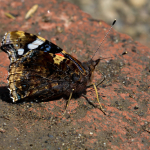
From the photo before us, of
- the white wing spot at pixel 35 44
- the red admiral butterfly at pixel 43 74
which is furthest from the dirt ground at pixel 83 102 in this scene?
the white wing spot at pixel 35 44

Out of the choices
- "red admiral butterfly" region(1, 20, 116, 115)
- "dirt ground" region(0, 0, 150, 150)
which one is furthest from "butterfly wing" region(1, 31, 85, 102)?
"dirt ground" region(0, 0, 150, 150)

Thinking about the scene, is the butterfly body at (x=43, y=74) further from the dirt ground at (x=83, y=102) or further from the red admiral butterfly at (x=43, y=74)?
the dirt ground at (x=83, y=102)

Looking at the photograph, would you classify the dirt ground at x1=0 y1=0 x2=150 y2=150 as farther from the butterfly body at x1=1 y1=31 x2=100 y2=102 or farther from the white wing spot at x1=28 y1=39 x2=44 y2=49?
the white wing spot at x1=28 y1=39 x2=44 y2=49

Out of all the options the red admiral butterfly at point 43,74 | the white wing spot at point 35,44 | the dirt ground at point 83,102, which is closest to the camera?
the dirt ground at point 83,102

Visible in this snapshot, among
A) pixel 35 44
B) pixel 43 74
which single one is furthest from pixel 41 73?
pixel 35 44

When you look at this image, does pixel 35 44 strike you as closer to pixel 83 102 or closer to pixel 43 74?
pixel 43 74

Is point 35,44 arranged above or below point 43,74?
above

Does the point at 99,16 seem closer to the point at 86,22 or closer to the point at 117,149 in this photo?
the point at 86,22

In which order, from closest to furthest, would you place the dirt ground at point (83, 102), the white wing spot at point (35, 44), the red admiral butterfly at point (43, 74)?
the dirt ground at point (83, 102), the red admiral butterfly at point (43, 74), the white wing spot at point (35, 44)

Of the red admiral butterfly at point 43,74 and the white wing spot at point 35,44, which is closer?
the red admiral butterfly at point 43,74
